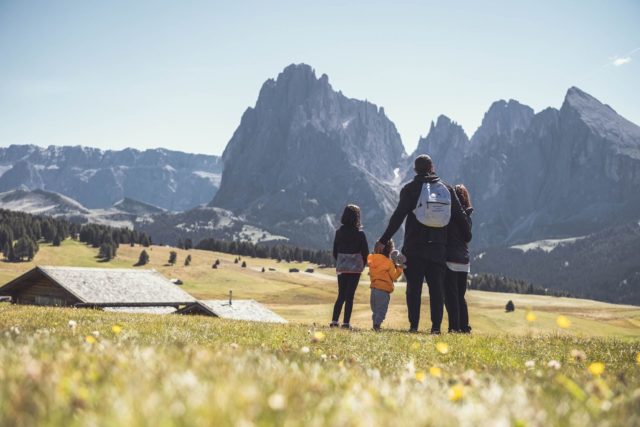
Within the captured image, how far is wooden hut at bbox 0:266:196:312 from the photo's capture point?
52906 millimetres

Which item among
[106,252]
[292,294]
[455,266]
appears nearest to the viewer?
[455,266]

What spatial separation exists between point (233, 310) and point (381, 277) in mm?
46353

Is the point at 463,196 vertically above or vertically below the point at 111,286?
above

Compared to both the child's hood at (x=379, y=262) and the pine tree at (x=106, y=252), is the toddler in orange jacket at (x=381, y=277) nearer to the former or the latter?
the child's hood at (x=379, y=262)

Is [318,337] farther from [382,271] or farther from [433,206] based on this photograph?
[382,271]

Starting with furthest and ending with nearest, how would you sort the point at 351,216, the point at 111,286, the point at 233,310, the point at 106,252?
the point at 106,252
the point at 233,310
the point at 111,286
the point at 351,216

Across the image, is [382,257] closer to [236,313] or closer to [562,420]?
[562,420]

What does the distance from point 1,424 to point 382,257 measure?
1601cm

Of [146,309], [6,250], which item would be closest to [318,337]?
[146,309]

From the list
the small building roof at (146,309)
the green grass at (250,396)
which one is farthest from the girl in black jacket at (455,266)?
the small building roof at (146,309)

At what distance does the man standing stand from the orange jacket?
365cm

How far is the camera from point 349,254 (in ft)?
56.5

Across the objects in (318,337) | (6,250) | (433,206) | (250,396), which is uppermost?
(433,206)

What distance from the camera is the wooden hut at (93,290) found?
52.9m
